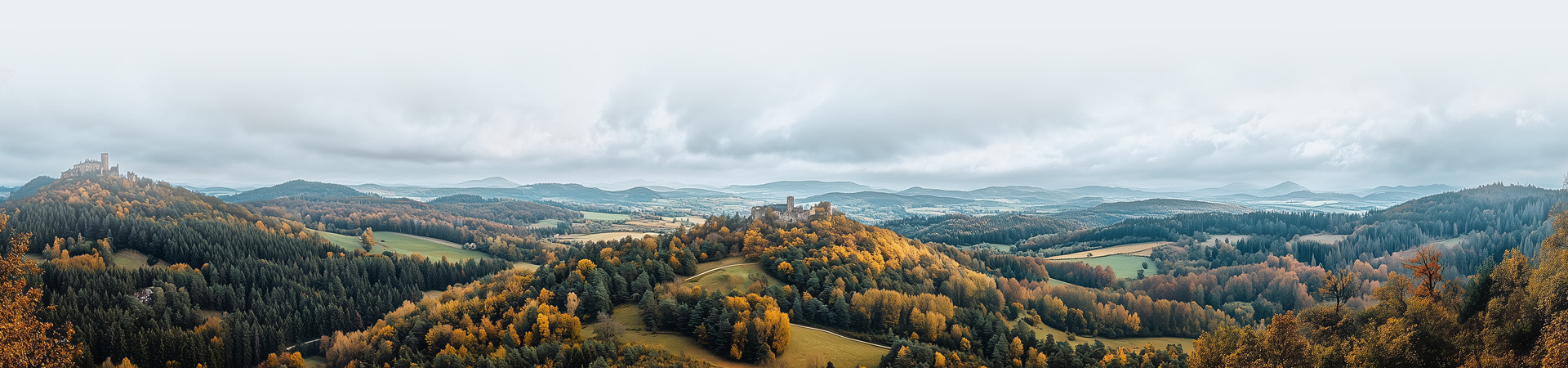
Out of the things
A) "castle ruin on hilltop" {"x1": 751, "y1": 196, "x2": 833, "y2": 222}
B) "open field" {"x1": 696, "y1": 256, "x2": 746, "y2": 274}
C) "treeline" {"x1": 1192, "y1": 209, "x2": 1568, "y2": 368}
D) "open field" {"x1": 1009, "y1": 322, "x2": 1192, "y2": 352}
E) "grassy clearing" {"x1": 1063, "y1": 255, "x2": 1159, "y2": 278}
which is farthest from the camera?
"grassy clearing" {"x1": 1063, "y1": 255, "x2": 1159, "y2": 278}

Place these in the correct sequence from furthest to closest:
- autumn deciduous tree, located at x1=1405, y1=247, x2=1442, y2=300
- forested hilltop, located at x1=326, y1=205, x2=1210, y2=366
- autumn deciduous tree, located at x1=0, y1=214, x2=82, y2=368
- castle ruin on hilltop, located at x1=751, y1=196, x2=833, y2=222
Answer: castle ruin on hilltop, located at x1=751, y1=196, x2=833, y2=222
forested hilltop, located at x1=326, y1=205, x2=1210, y2=366
autumn deciduous tree, located at x1=1405, y1=247, x2=1442, y2=300
autumn deciduous tree, located at x1=0, y1=214, x2=82, y2=368

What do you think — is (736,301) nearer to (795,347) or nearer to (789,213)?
(795,347)

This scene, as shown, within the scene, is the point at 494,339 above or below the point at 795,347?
below

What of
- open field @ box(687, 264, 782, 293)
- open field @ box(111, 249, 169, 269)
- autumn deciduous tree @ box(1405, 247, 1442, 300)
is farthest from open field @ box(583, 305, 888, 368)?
open field @ box(111, 249, 169, 269)

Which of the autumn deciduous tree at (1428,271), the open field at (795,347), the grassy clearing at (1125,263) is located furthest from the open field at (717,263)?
the grassy clearing at (1125,263)

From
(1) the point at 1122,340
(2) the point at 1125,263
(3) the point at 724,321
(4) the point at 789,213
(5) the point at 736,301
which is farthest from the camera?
(2) the point at 1125,263

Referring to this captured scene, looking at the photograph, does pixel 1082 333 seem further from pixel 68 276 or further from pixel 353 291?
pixel 68 276

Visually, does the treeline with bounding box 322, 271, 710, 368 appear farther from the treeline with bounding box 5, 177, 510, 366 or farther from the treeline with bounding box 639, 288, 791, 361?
the treeline with bounding box 5, 177, 510, 366

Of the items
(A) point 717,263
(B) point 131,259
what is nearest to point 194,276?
(B) point 131,259
